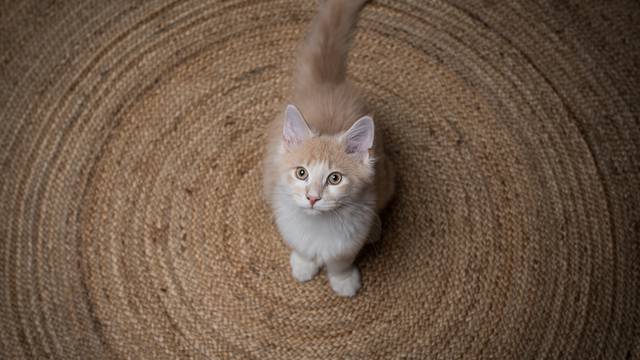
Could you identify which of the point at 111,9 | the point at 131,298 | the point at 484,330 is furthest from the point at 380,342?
the point at 111,9

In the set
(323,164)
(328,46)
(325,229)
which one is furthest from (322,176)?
(328,46)

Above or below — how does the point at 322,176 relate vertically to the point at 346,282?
above

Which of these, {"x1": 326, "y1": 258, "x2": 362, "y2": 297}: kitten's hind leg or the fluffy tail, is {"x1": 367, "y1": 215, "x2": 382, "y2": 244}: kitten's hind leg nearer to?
{"x1": 326, "y1": 258, "x2": 362, "y2": 297}: kitten's hind leg

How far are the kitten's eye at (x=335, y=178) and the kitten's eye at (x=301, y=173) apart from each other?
0.16ft

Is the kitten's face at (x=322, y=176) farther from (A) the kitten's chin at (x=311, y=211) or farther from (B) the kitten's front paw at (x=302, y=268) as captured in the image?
(B) the kitten's front paw at (x=302, y=268)

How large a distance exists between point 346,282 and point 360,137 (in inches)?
18.3

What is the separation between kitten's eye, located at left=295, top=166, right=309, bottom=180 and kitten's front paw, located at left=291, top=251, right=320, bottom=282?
1.15 ft

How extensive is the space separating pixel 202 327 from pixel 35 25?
97 cm

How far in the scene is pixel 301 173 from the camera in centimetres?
108

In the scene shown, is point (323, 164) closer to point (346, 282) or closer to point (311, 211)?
point (311, 211)

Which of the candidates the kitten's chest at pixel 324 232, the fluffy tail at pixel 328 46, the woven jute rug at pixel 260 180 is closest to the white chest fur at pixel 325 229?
the kitten's chest at pixel 324 232

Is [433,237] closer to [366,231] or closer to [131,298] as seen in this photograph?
[366,231]

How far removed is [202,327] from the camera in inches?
54.7

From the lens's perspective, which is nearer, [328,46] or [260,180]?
[328,46]
